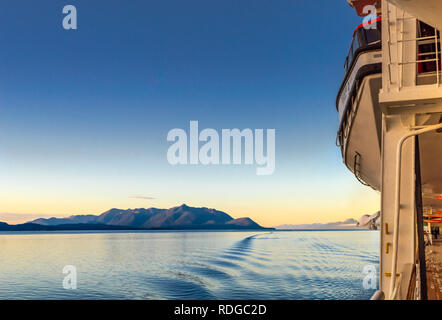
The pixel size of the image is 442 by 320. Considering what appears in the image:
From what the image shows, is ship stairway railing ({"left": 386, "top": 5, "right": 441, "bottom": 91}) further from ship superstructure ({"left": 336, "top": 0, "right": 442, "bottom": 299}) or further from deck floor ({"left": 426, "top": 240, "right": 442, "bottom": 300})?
deck floor ({"left": 426, "top": 240, "right": 442, "bottom": 300})

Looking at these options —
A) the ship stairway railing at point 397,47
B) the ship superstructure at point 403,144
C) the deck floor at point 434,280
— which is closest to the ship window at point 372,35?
the ship superstructure at point 403,144

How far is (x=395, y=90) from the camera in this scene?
16.3 feet

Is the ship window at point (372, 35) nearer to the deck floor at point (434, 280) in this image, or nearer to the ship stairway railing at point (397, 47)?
the ship stairway railing at point (397, 47)

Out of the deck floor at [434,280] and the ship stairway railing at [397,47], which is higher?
the ship stairway railing at [397,47]

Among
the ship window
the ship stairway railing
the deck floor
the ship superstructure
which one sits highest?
the ship window

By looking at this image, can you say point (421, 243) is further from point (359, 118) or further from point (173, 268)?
point (173, 268)

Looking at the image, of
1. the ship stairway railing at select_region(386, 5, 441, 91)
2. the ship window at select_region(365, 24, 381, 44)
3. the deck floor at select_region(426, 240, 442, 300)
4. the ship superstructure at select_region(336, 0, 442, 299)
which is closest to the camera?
the ship superstructure at select_region(336, 0, 442, 299)

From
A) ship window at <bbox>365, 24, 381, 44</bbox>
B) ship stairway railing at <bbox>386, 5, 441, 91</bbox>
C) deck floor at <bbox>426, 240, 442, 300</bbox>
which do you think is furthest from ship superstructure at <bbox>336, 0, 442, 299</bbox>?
ship window at <bbox>365, 24, 381, 44</bbox>

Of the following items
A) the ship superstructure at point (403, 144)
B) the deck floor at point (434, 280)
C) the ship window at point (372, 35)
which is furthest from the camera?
the ship window at point (372, 35)

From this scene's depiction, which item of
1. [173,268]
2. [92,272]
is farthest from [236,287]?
[92,272]

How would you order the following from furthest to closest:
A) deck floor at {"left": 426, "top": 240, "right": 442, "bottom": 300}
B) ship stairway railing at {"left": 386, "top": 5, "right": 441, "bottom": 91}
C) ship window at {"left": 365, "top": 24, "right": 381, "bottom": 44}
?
ship window at {"left": 365, "top": 24, "right": 381, "bottom": 44}
deck floor at {"left": 426, "top": 240, "right": 442, "bottom": 300}
ship stairway railing at {"left": 386, "top": 5, "right": 441, "bottom": 91}

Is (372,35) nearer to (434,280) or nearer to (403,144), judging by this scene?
(403,144)

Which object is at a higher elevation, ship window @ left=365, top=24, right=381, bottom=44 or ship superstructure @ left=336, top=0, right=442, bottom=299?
ship window @ left=365, top=24, right=381, bottom=44
